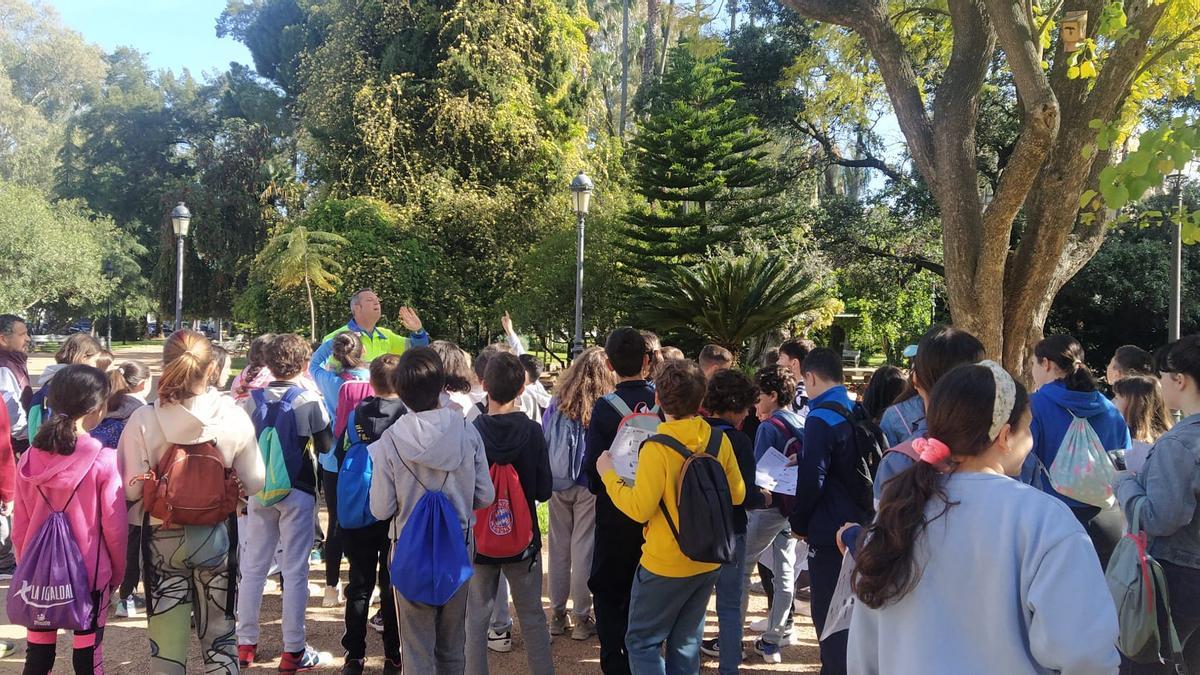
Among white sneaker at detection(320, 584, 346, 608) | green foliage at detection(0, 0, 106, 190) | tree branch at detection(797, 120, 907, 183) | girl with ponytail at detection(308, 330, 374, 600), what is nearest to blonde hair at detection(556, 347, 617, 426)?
girl with ponytail at detection(308, 330, 374, 600)

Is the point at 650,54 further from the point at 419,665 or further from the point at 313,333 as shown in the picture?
the point at 419,665

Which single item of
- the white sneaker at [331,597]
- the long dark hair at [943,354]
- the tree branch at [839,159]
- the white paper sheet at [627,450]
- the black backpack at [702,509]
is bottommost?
the white sneaker at [331,597]

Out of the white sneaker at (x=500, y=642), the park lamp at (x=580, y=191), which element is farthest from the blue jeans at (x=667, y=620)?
the park lamp at (x=580, y=191)

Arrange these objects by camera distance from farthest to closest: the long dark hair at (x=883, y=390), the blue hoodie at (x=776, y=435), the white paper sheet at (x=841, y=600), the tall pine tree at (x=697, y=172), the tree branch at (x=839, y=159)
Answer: the tall pine tree at (x=697, y=172), the tree branch at (x=839, y=159), the long dark hair at (x=883, y=390), the blue hoodie at (x=776, y=435), the white paper sheet at (x=841, y=600)

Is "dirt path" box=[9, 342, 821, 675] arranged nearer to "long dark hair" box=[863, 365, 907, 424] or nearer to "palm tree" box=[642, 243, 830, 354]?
"long dark hair" box=[863, 365, 907, 424]

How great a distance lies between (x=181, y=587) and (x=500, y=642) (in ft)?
6.34

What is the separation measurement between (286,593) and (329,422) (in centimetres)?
90

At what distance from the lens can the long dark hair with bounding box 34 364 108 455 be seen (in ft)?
10.9

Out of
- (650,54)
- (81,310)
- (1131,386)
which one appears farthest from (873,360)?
(81,310)

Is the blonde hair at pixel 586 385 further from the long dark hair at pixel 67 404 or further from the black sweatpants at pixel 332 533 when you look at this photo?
the long dark hair at pixel 67 404

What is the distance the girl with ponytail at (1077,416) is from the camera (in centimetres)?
373

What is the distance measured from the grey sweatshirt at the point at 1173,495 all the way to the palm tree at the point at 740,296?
32.9ft

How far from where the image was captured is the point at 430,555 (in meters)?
3.39

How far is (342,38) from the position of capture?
20.8m
